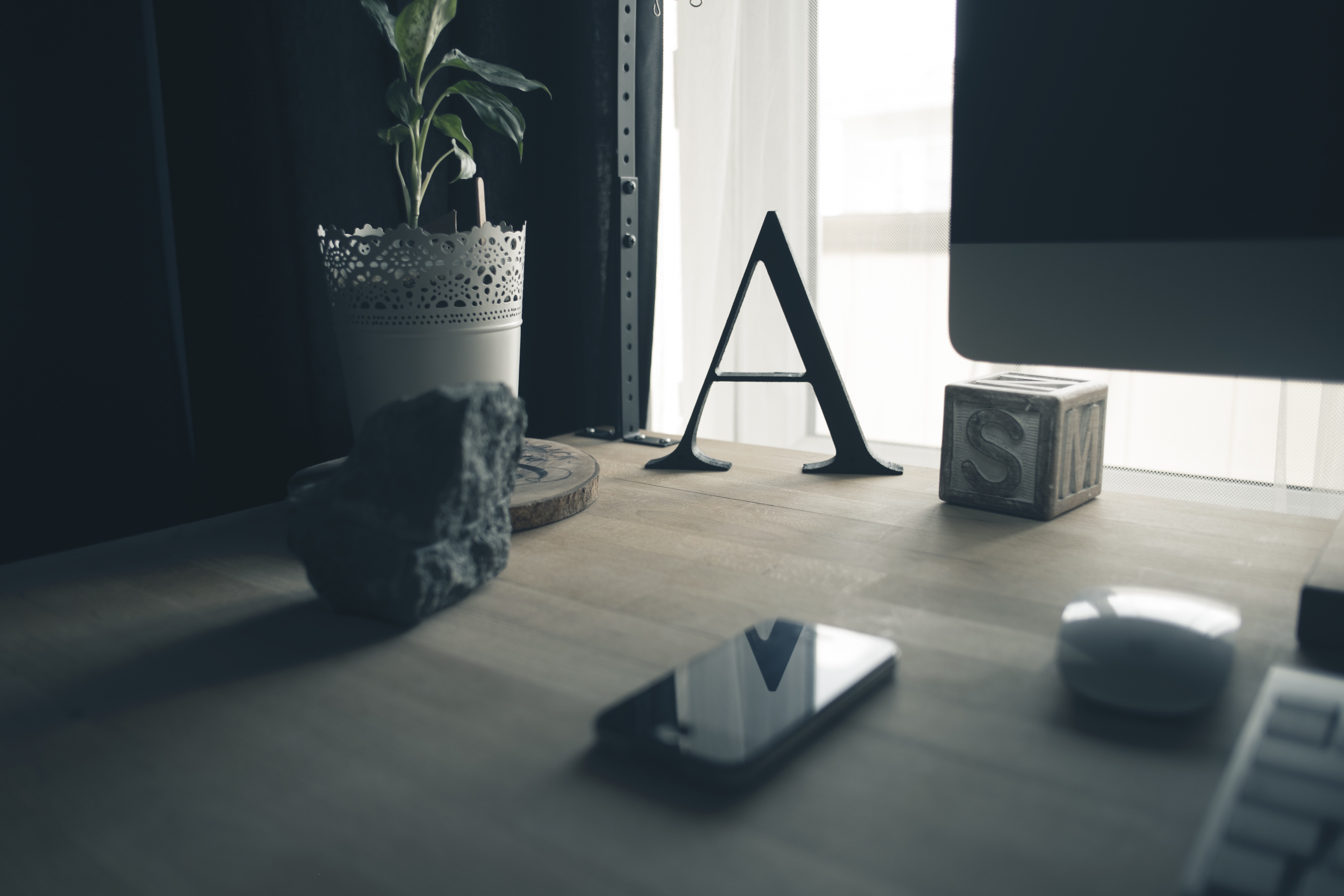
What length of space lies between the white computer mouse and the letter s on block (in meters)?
0.29

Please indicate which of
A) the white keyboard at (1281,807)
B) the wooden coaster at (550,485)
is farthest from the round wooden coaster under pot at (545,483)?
the white keyboard at (1281,807)

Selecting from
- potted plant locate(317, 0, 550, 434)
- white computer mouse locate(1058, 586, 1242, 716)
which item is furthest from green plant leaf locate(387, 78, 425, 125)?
white computer mouse locate(1058, 586, 1242, 716)

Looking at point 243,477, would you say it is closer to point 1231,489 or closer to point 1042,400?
point 1042,400

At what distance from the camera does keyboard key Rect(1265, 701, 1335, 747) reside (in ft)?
1.47

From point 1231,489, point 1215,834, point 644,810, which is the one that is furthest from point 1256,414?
point 644,810

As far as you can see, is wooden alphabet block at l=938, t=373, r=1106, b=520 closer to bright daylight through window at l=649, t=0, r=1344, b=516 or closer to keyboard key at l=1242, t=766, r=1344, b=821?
keyboard key at l=1242, t=766, r=1344, b=821

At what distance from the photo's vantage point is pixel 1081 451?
866mm

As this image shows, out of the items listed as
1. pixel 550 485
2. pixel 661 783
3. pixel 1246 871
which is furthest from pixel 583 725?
pixel 550 485

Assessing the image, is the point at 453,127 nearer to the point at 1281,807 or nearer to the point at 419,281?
the point at 419,281

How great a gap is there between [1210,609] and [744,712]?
312 mm

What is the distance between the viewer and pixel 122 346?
0.84 m

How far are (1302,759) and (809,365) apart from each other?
66 cm

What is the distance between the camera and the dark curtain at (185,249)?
78cm

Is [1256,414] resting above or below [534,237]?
below
